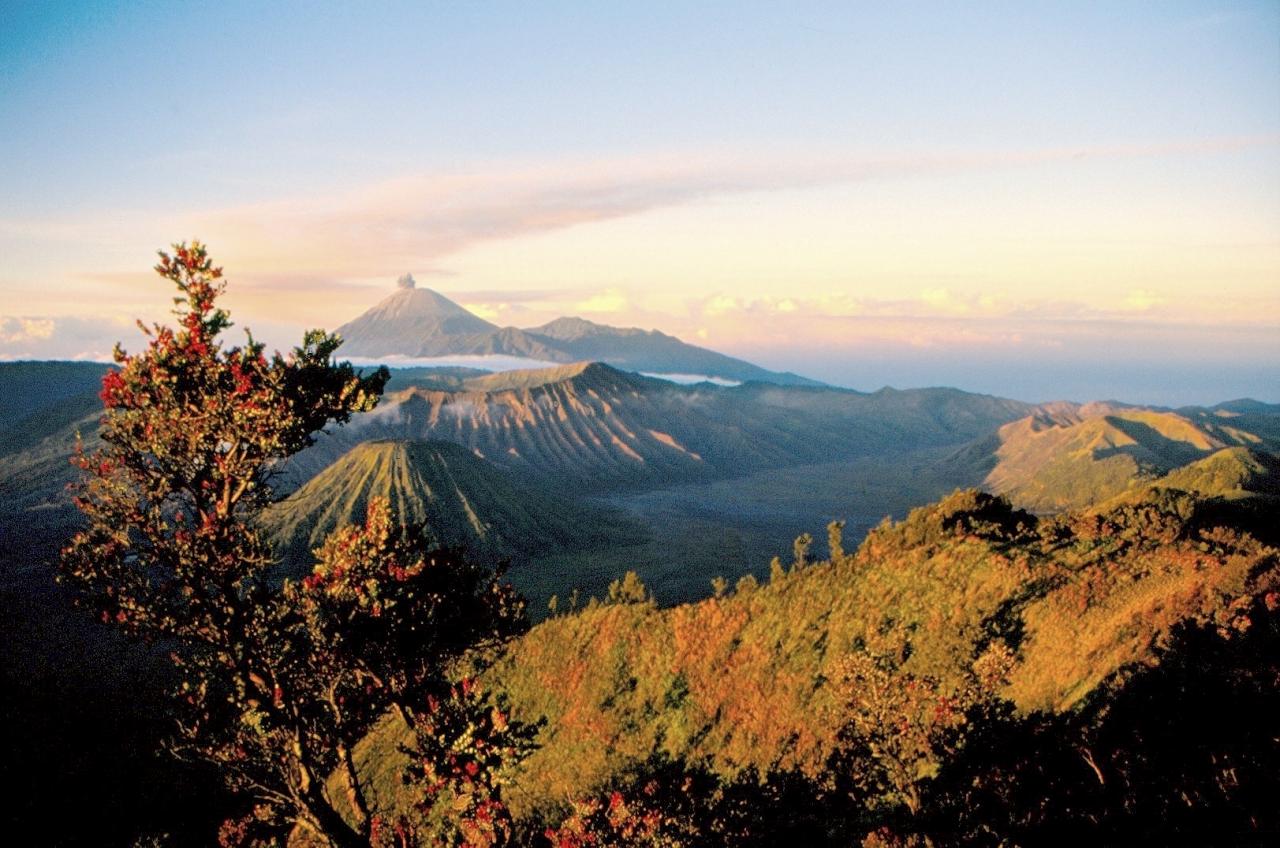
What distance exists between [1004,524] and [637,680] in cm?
2414

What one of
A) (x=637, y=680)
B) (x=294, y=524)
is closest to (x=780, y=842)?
(x=637, y=680)

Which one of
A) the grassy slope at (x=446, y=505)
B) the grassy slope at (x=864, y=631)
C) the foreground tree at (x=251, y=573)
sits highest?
the foreground tree at (x=251, y=573)

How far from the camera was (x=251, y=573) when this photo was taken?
13586mm

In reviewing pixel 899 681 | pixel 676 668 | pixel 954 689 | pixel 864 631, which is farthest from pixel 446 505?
pixel 899 681

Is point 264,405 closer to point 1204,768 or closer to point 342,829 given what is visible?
point 342,829

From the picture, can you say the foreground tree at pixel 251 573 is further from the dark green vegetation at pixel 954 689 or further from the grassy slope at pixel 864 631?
the grassy slope at pixel 864 631

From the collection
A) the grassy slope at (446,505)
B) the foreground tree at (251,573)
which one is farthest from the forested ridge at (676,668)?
the grassy slope at (446,505)

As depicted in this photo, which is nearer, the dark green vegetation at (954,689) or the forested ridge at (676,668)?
the forested ridge at (676,668)

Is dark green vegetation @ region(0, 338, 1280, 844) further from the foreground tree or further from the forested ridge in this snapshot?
the foreground tree

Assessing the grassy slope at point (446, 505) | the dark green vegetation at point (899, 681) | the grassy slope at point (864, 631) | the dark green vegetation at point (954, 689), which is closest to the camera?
the dark green vegetation at point (954, 689)

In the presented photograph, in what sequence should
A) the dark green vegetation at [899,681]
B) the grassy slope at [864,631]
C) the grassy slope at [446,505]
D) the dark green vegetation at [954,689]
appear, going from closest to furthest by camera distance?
the dark green vegetation at [954,689] < the dark green vegetation at [899,681] < the grassy slope at [864,631] < the grassy slope at [446,505]

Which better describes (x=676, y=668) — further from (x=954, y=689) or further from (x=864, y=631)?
(x=954, y=689)

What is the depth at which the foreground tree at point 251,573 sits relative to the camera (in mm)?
12586

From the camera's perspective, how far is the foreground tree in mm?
12586
